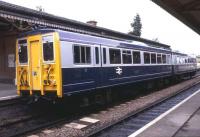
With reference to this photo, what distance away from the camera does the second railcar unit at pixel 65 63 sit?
10312 mm

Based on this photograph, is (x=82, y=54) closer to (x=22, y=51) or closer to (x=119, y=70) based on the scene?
(x=22, y=51)

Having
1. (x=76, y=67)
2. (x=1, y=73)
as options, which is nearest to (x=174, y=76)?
(x=1, y=73)

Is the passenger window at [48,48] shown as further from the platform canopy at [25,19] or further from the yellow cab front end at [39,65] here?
the platform canopy at [25,19]

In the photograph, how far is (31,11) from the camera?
1600 cm

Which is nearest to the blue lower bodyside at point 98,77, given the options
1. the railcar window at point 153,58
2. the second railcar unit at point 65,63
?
the second railcar unit at point 65,63

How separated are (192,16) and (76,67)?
612 cm

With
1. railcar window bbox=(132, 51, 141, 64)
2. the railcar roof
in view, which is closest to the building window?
the railcar roof

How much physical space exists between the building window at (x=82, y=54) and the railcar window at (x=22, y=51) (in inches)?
77.8

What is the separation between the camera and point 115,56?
1406cm

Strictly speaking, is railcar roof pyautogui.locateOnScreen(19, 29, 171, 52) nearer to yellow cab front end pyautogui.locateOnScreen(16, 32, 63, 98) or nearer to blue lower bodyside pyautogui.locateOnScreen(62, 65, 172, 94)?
yellow cab front end pyautogui.locateOnScreen(16, 32, 63, 98)

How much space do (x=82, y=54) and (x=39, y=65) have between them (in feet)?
5.35

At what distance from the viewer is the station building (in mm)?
14898

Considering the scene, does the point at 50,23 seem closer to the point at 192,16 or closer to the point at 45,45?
the point at 45,45

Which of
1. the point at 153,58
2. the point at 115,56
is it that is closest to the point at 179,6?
the point at 115,56
